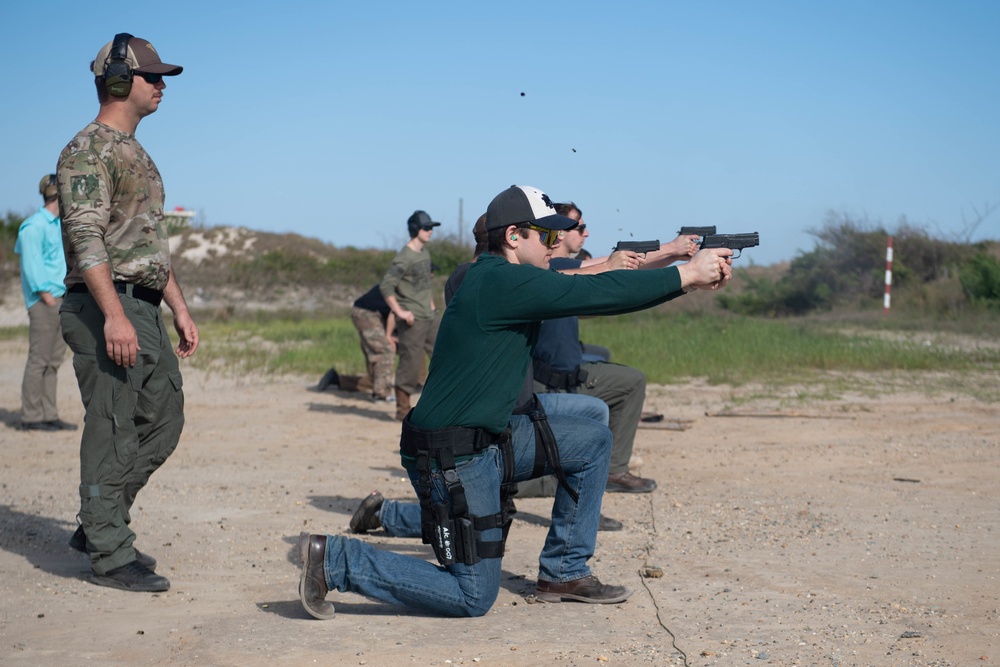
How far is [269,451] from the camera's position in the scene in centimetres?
886

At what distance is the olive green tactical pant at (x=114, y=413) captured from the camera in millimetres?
4645

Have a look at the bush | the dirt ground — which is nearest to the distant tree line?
the bush

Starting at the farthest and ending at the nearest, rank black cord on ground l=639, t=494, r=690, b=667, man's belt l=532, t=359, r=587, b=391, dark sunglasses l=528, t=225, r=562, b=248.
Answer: man's belt l=532, t=359, r=587, b=391, dark sunglasses l=528, t=225, r=562, b=248, black cord on ground l=639, t=494, r=690, b=667

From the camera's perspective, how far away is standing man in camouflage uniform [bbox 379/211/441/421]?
10.3 m

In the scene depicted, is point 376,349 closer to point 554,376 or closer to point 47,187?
point 47,187

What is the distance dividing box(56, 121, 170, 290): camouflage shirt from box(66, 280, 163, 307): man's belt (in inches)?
0.9

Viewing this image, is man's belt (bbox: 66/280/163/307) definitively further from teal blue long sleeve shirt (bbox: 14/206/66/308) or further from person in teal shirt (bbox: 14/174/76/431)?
teal blue long sleeve shirt (bbox: 14/206/66/308)

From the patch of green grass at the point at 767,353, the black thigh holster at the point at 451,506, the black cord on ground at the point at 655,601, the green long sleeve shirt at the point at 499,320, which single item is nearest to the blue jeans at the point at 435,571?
the black thigh holster at the point at 451,506

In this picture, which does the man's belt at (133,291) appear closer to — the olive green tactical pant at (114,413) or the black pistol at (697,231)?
the olive green tactical pant at (114,413)

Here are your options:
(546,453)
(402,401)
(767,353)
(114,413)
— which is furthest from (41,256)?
(767,353)

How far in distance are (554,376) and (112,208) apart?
2873 millimetres


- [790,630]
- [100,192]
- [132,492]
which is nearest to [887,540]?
[790,630]

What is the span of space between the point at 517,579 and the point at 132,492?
1817 mm

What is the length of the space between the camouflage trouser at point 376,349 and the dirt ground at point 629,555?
67.3 inches
